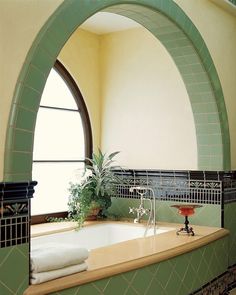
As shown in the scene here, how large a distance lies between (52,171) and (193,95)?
5.29ft

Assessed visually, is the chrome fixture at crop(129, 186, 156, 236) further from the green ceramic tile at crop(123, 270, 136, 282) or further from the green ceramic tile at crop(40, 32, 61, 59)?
the green ceramic tile at crop(40, 32, 61, 59)

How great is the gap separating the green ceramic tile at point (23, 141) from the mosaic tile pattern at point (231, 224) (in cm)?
244

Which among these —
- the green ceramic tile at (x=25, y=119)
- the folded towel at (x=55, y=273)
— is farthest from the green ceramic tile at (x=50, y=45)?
the folded towel at (x=55, y=273)

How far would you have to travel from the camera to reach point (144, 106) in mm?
4863

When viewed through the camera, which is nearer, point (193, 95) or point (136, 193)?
point (193, 95)

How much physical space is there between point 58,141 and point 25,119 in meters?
2.45

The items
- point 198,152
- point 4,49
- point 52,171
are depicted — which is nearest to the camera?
point 4,49

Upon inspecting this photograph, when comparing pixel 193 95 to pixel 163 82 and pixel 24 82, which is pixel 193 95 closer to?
pixel 163 82

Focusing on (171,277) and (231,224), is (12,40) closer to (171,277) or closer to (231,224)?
(171,277)

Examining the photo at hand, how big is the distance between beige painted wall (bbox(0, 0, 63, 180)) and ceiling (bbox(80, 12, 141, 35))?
2176mm

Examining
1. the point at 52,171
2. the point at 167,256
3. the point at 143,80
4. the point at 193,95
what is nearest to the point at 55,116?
the point at 52,171

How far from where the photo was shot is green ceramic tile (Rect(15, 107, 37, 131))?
2332 mm

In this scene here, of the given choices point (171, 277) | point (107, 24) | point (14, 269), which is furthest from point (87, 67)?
point (14, 269)

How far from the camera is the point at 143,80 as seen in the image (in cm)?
487
